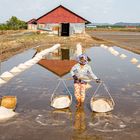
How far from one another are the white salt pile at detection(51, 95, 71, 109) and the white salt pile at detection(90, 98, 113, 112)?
0.70 meters

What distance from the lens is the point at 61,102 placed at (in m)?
9.01

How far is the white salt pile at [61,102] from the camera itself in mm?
8828

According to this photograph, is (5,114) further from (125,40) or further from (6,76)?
(125,40)

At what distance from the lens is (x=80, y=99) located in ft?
29.2

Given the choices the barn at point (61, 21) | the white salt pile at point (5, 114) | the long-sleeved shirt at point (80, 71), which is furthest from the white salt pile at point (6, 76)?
the barn at point (61, 21)

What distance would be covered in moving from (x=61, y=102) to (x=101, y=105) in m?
1.12

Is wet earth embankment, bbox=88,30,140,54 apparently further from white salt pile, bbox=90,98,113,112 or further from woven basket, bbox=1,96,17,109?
woven basket, bbox=1,96,17,109

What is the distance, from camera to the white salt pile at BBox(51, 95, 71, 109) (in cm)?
883

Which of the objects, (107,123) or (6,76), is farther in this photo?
(6,76)

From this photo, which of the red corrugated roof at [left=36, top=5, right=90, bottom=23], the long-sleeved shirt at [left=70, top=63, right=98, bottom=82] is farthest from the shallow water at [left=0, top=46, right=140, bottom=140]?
the red corrugated roof at [left=36, top=5, right=90, bottom=23]

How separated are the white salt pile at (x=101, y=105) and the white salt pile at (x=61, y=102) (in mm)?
696

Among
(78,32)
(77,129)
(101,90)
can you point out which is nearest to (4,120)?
(77,129)

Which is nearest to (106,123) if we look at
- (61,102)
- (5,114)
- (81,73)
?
(81,73)

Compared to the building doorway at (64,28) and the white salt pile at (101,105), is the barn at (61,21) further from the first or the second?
the white salt pile at (101,105)
